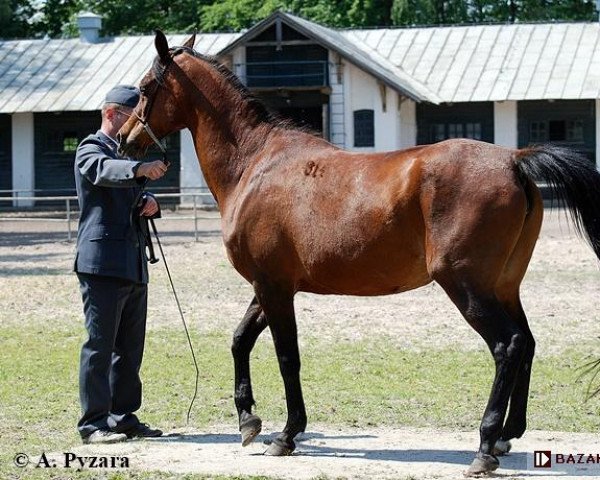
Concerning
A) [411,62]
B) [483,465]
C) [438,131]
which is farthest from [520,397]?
[411,62]

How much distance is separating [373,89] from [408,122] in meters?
1.89

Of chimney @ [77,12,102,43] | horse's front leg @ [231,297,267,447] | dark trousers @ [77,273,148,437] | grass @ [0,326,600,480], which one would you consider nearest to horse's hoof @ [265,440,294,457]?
horse's front leg @ [231,297,267,447]

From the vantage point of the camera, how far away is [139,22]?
172 ft

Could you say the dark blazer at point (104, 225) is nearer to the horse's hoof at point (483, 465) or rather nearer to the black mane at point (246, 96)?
the black mane at point (246, 96)

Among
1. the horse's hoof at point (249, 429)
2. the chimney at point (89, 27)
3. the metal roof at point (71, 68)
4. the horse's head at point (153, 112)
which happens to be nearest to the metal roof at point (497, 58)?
the metal roof at point (71, 68)

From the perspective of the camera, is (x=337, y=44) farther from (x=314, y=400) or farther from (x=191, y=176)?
(x=314, y=400)

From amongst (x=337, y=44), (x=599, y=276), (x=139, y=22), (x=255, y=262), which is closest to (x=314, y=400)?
(x=255, y=262)

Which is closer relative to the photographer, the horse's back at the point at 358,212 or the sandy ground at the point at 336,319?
the horse's back at the point at 358,212

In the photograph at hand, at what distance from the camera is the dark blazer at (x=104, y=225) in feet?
25.8

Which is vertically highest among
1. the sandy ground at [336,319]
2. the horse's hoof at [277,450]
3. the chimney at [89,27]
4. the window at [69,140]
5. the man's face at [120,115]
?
the chimney at [89,27]

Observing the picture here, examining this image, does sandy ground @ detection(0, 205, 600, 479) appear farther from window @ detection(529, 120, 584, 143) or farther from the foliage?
the foliage

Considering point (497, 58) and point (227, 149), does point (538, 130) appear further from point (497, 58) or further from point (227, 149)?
point (227, 149)

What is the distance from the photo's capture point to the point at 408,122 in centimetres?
3888

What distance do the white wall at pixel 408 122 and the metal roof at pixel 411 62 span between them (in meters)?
0.77
